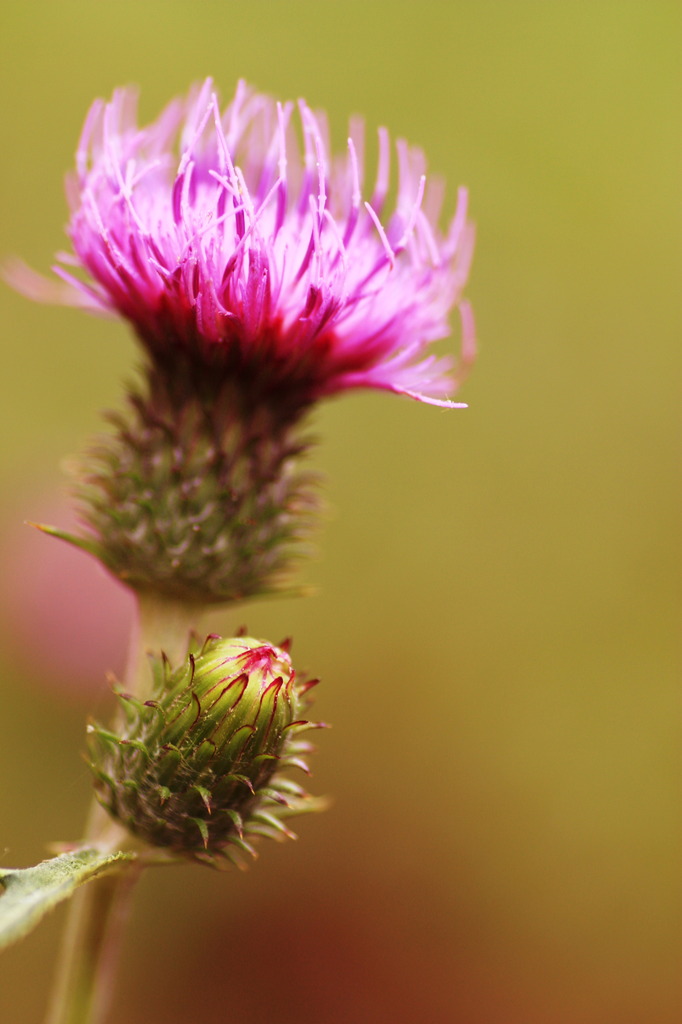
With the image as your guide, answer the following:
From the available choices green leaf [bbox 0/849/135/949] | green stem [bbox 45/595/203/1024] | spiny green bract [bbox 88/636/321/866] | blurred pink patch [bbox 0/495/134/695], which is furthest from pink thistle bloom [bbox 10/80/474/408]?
blurred pink patch [bbox 0/495/134/695]

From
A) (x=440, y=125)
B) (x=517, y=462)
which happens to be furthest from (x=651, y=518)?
(x=440, y=125)

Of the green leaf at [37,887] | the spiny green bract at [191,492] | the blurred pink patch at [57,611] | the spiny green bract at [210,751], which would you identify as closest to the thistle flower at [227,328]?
the spiny green bract at [191,492]

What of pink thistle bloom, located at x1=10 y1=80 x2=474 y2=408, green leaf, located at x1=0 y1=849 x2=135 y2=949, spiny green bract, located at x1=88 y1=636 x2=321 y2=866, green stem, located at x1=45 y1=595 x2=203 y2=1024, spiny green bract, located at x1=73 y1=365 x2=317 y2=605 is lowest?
green stem, located at x1=45 y1=595 x2=203 y2=1024

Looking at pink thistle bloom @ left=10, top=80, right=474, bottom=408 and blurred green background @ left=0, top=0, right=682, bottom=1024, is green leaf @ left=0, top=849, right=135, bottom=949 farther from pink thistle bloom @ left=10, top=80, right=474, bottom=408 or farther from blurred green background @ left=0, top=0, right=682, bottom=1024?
blurred green background @ left=0, top=0, right=682, bottom=1024

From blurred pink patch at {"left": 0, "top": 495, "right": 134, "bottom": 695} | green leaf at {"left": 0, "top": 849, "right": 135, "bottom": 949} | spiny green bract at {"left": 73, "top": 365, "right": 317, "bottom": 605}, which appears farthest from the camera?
blurred pink patch at {"left": 0, "top": 495, "right": 134, "bottom": 695}

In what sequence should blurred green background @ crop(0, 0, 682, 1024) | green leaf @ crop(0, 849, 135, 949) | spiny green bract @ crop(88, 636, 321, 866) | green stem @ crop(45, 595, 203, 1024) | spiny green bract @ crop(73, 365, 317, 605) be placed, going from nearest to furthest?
green leaf @ crop(0, 849, 135, 949), spiny green bract @ crop(88, 636, 321, 866), green stem @ crop(45, 595, 203, 1024), spiny green bract @ crop(73, 365, 317, 605), blurred green background @ crop(0, 0, 682, 1024)

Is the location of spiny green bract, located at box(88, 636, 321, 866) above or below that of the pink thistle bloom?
below

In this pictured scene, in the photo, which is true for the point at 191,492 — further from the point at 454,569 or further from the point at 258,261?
the point at 454,569
